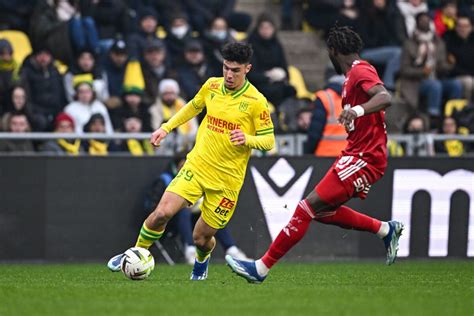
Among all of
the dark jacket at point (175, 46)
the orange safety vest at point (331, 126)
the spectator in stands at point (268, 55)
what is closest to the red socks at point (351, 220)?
the orange safety vest at point (331, 126)

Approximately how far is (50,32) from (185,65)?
2208 millimetres

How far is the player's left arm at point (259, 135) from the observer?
11.3 metres

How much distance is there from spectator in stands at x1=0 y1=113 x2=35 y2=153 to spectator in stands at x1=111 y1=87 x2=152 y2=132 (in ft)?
5.68

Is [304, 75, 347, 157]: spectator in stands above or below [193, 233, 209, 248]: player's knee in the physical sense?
below

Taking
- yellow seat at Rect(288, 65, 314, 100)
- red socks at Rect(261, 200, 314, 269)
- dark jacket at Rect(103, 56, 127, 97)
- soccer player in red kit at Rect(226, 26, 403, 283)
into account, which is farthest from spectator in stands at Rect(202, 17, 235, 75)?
red socks at Rect(261, 200, 314, 269)

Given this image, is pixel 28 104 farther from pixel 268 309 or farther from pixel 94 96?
pixel 268 309

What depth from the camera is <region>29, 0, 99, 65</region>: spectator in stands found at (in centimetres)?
1908

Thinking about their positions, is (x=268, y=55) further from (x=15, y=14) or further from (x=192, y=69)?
(x=15, y=14)

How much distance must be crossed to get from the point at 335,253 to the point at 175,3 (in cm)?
594

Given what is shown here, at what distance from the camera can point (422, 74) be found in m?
21.0

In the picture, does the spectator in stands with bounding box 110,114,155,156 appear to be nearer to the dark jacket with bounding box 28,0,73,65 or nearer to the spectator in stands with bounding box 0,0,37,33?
the dark jacket with bounding box 28,0,73,65

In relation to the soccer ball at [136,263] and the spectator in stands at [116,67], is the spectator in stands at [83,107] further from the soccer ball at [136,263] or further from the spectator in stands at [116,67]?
the soccer ball at [136,263]

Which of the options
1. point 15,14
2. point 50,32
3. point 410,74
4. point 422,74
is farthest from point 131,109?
point 422,74

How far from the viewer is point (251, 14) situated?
2298cm
